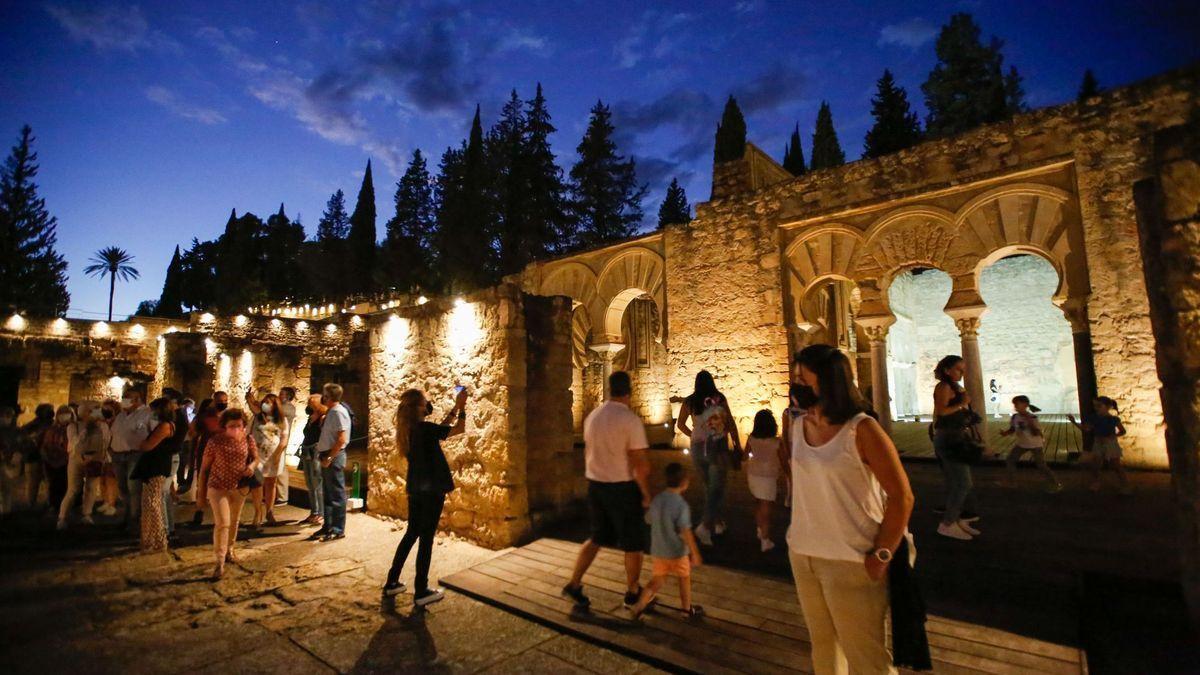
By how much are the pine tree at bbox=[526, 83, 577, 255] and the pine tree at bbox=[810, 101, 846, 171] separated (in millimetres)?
13988

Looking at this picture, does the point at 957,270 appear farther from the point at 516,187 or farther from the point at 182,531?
the point at 516,187

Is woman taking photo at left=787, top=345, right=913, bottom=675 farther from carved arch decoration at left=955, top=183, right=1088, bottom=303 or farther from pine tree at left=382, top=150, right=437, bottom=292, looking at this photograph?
pine tree at left=382, top=150, right=437, bottom=292

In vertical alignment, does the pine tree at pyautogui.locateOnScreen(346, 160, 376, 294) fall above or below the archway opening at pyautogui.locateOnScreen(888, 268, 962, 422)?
above

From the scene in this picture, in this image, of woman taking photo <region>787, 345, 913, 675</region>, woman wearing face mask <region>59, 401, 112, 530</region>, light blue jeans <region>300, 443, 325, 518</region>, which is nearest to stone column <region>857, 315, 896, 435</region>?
woman taking photo <region>787, 345, 913, 675</region>

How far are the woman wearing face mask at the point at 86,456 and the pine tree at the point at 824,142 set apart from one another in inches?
1202

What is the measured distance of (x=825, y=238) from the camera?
10.1 meters

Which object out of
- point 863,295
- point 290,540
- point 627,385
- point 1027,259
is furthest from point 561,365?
point 1027,259

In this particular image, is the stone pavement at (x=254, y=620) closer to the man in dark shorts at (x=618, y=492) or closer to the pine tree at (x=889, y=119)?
the man in dark shorts at (x=618, y=492)

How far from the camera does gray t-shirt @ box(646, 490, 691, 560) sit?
11.3 feet

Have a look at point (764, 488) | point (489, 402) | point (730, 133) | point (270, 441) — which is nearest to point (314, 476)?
point (270, 441)

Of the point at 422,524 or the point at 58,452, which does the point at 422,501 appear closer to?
the point at 422,524

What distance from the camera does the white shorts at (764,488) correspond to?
15.1 ft

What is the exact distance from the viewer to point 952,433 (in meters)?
4.43

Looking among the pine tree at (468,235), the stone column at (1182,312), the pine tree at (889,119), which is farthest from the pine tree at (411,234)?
the stone column at (1182,312)
